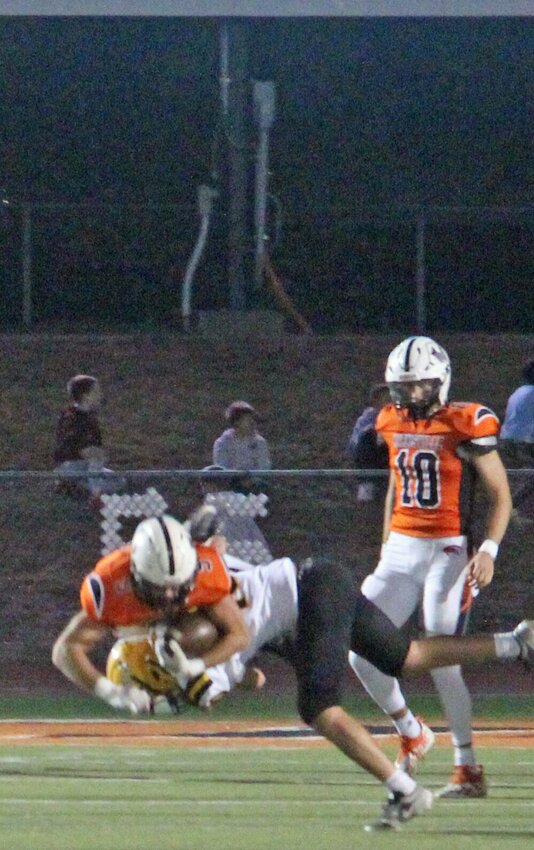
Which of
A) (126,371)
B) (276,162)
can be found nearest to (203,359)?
(126,371)

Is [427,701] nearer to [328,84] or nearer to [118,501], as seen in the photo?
[118,501]

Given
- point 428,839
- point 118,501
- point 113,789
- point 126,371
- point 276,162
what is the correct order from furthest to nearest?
point 276,162 < point 126,371 < point 118,501 < point 113,789 < point 428,839

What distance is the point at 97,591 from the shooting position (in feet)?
22.7

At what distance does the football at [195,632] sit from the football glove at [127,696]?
0.85ft

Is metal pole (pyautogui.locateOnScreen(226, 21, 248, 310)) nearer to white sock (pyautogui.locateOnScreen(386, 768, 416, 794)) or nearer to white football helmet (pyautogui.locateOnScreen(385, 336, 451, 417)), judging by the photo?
white football helmet (pyautogui.locateOnScreen(385, 336, 451, 417))

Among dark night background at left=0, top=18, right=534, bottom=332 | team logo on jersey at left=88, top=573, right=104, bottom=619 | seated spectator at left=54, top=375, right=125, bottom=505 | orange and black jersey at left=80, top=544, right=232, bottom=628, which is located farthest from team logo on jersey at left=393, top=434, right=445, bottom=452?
dark night background at left=0, top=18, right=534, bottom=332

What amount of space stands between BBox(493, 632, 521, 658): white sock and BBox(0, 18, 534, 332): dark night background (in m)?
13.1

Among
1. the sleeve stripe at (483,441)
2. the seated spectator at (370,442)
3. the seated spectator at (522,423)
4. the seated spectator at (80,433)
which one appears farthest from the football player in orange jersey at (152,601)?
the seated spectator at (522,423)

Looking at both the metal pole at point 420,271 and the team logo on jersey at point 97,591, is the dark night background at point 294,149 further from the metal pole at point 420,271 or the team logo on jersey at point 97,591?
the team logo on jersey at point 97,591

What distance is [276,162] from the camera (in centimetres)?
2270

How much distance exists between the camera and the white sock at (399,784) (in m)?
7.16

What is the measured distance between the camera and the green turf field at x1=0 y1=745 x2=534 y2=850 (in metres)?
7.10

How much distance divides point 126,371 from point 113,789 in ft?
36.7

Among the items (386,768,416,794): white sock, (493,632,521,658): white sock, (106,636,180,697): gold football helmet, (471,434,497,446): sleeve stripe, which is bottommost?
(386,768,416,794): white sock
